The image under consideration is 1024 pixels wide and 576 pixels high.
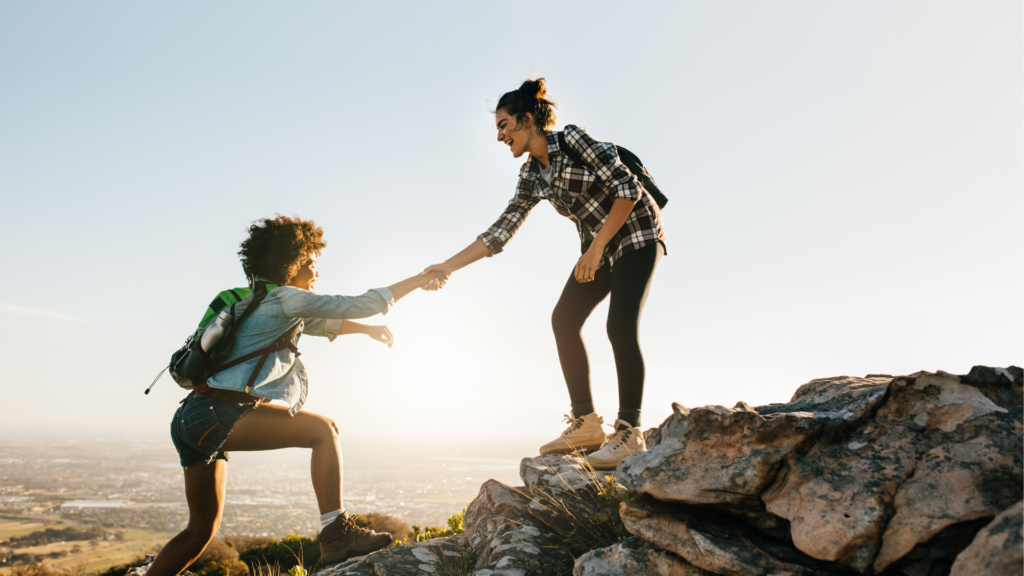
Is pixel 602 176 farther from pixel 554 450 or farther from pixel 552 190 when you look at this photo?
pixel 554 450

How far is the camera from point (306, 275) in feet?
14.0

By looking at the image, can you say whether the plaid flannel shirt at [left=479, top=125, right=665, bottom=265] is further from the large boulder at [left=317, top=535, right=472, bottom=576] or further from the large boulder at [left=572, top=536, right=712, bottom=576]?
the large boulder at [left=317, top=535, right=472, bottom=576]

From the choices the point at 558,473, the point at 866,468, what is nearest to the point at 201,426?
the point at 558,473

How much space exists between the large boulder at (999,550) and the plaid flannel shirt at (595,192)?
8.47 feet

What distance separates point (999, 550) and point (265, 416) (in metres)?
3.79

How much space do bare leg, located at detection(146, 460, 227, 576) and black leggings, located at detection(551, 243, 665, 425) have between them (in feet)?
9.06

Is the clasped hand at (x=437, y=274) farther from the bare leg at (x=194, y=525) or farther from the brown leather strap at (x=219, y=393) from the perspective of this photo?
the bare leg at (x=194, y=525)

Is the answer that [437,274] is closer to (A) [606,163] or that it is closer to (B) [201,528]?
(A) [606,163]

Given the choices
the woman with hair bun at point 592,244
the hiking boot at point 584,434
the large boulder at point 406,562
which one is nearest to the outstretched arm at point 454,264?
the woman with hair bun at point 592,244

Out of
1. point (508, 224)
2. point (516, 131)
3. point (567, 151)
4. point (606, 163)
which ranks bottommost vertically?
point (508, 224)

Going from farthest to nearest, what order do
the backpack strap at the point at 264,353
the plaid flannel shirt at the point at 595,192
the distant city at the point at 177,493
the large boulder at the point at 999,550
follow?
the distant city at the point at 177,493 < the plaid flannel shirt at the point at 595,192 < the backpack strap at the point at 264,353 < the large boulder at the point at 999,550

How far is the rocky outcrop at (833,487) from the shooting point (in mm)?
1660

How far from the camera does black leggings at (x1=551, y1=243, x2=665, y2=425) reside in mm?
3604

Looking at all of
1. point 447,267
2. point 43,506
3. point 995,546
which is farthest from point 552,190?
point 43,506
